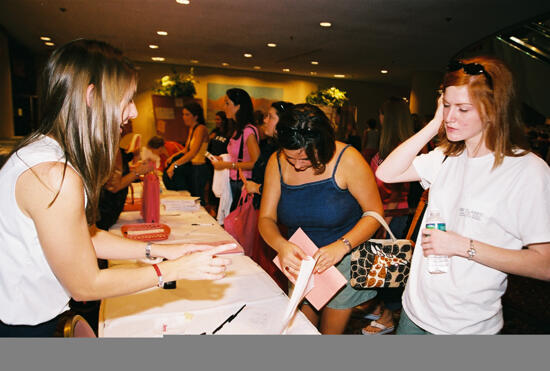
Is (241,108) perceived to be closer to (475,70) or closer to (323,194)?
(323,194)

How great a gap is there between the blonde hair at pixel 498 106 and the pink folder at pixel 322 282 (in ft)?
2.38

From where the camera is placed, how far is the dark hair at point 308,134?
1724 millimetres

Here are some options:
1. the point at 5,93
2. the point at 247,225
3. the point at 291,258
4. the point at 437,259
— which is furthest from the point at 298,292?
the point at 5,93

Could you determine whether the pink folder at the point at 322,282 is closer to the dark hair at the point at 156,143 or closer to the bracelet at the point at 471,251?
the bracelet at the point at 471,251

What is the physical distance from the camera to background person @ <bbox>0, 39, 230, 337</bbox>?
90 cm

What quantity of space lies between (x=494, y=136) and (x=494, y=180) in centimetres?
14

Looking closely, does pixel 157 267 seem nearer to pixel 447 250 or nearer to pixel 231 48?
pixel 447 250

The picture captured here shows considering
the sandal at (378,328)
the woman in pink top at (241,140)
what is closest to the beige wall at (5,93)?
the woman in pink top at (241,140)

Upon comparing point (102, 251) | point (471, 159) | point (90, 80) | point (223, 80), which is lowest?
point (102, 251)

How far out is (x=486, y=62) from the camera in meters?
1.18

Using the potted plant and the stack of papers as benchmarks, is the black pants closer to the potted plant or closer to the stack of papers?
the stack of papers

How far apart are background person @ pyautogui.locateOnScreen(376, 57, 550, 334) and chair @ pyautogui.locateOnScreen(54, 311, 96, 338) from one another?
1067 mm

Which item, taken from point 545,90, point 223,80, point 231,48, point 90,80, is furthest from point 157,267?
point 223,80

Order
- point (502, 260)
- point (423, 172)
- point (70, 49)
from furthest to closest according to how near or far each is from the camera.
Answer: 1. point (423, 172)
2. point (502, 260)
3. point (70, 49)
